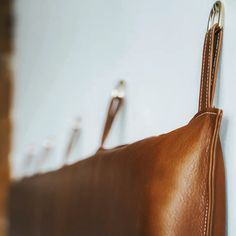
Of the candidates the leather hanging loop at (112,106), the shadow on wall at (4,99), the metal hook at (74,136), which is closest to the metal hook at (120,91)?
the leather hanging loop at (112,106)

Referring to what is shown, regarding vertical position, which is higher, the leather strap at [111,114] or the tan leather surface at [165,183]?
the leather strap at [111,114]

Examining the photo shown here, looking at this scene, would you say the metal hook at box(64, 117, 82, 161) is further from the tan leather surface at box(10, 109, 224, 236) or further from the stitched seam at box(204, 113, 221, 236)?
the stitched seam at box(204, 113, 221, 236)

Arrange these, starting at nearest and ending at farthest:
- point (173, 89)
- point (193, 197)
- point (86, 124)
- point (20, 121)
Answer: point (193, 197) → point (173, 89) → point (86, 124) → point (20, 121)

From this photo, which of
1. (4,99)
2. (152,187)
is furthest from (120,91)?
(4,99)

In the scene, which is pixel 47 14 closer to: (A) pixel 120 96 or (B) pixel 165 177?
(A) pixel 120 96

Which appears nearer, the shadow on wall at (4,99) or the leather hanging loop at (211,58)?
the leather hanging loop at (211,58)

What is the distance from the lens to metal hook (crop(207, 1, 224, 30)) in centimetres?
46

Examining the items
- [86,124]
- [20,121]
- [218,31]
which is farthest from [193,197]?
[20,121]

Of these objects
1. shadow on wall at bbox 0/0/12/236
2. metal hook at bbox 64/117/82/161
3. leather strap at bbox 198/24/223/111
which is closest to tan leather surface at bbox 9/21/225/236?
leather strap at bbox 198/24/223/111

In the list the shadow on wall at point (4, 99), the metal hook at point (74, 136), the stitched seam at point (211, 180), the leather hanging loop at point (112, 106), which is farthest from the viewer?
the shadow on wall at point (4, 99)

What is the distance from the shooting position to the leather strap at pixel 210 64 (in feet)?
1.46

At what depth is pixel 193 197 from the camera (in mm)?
423

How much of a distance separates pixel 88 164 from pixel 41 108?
0.71 metres

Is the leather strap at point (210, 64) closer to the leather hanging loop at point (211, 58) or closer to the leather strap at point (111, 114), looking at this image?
the leather hanging loop at point (211, 58)
